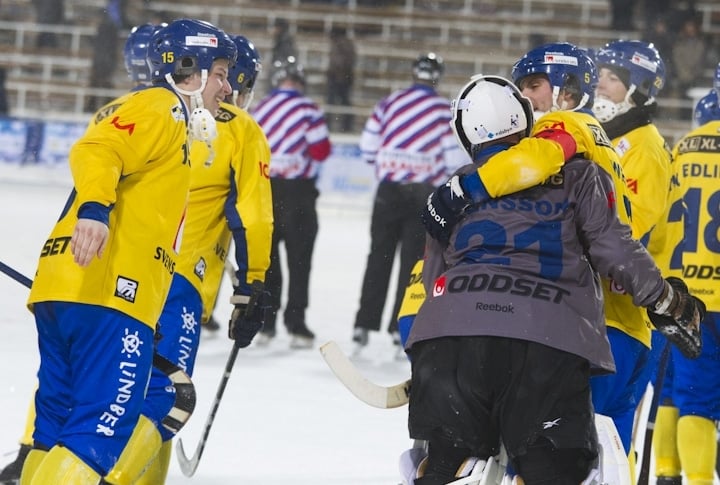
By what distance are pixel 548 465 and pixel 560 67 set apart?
1198 mm

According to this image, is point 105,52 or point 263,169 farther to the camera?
point 105,52

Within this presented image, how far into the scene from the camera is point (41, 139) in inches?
553

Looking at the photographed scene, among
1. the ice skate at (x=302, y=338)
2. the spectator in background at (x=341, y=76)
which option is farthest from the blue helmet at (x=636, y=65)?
the spectator in background at (x=341, y=76)

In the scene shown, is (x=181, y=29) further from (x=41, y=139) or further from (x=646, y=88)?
(x=41, y=139)

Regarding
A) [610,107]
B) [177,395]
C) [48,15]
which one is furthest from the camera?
[48,15]

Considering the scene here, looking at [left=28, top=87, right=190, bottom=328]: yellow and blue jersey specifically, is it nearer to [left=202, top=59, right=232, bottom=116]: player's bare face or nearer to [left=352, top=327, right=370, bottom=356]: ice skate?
[left=202, top=59, right=232, bottom=116]: player's bare face

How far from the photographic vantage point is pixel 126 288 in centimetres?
310

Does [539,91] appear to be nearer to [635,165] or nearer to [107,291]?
[635,165]

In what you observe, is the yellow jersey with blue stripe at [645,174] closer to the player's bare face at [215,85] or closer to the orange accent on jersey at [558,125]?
the orange accent on jersey at [558,125]

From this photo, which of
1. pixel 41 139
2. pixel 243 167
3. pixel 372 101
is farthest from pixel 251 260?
pixel 372 101

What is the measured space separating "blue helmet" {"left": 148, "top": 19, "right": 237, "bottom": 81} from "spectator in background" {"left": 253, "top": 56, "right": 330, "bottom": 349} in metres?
3.91

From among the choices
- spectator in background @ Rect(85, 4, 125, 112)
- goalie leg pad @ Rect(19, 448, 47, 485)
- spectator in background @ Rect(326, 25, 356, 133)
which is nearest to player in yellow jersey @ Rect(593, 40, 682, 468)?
goalie leg pad @ Rect(19, 448, 47, 485)

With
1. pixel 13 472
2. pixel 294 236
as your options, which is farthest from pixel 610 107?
pixel 294 236

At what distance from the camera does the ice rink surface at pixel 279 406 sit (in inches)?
180
